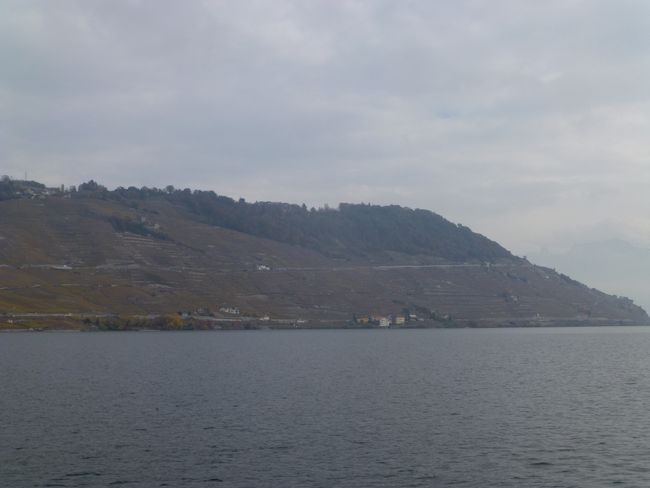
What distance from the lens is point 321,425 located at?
5275 centimetres

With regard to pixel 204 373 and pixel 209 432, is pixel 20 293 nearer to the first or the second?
pixel 204 373

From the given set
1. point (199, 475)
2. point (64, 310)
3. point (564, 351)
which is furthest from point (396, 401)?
point (64, 310)

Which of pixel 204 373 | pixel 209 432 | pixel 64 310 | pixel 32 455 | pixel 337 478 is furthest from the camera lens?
pixel 64 310

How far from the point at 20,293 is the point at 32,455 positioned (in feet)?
518

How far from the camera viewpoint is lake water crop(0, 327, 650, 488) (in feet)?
128

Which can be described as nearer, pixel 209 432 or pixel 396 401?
pixel 209 432

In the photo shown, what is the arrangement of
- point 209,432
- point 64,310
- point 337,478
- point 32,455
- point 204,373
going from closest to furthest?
point 337,478 < point 32,455 < point 209,432 < point 204,373 < point 64,310

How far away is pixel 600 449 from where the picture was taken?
44.7 meters

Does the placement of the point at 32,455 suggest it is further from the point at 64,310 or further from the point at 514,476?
the point at 64,310

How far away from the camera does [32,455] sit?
42.9 metres

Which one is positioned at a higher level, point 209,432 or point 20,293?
point 20,293

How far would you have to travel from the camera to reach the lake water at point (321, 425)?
39.2 m

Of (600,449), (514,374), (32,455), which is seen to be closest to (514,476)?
(600,449)

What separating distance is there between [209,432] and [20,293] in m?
155
